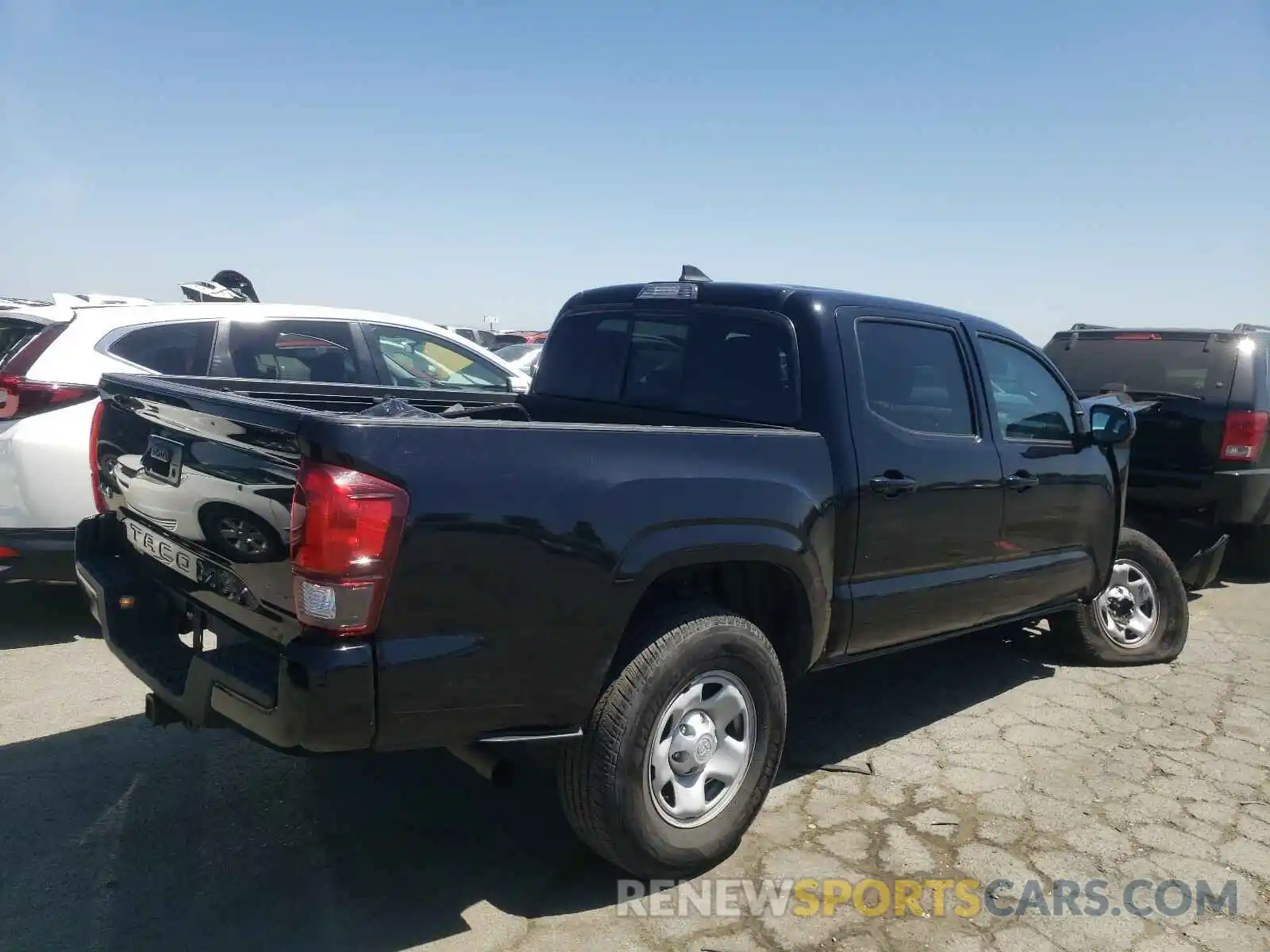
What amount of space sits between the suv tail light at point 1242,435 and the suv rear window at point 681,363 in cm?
404

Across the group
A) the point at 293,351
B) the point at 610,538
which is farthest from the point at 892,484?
the point at 293,351

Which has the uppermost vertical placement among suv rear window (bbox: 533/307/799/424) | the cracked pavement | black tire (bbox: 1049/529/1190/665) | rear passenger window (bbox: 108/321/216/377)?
suv rear window (bbox: 533/307/799/424)

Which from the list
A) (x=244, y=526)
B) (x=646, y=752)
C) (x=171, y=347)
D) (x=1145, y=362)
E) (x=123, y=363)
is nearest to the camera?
(x=244, y=526)

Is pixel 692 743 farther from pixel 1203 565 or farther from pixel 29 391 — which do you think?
pixel 1203 565

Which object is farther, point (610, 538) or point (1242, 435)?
point (1242, 435)

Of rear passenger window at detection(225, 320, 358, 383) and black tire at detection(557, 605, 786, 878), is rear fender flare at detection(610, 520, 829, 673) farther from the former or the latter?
rear passenger window at detection(225, 320, 358, 383)

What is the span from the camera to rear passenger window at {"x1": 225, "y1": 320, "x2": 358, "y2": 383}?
582 centimetres

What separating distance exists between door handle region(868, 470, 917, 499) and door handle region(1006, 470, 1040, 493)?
0.74 meters

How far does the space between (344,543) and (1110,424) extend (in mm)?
3809

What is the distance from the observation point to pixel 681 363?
156 inches

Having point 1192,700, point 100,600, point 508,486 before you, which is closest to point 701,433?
point 508,486

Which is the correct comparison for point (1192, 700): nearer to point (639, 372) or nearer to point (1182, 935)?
point (1182, 935)

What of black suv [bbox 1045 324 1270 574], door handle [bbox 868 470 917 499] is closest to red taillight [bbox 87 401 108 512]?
door handle [bbox 868 470 917 499]

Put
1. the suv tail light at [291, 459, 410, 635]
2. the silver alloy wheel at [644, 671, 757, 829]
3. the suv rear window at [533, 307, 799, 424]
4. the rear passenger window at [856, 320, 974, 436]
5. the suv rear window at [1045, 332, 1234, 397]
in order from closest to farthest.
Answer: the suv tail light at [291, 459, 410, 635]
the silver alloy wheel at [644, 671, 757, 829]
the suv rear window at [533, 307, 799, 424]
the rear passenger window at [856, 320, 974, 436]
the suv rear window at [1045, 332, 1234, 397]
